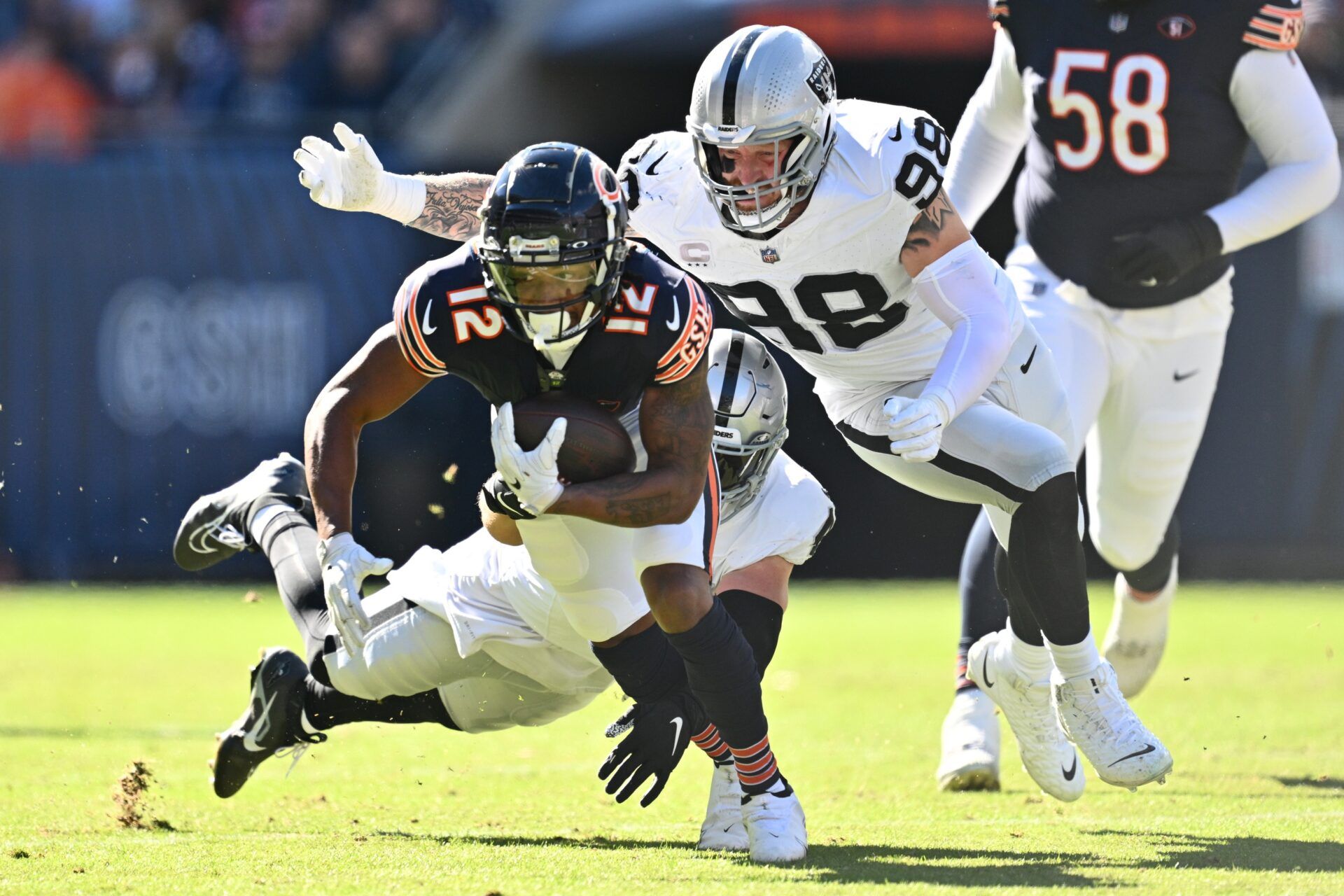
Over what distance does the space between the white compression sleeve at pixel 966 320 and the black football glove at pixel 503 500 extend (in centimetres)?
100

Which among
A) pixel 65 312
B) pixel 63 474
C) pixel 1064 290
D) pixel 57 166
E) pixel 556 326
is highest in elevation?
pixel 556 326

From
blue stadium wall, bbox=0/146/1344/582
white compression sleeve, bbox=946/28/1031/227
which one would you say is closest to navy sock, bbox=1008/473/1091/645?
white compression sleeve, bbox=946/28/1031/227

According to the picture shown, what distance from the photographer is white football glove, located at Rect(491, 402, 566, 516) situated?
359 cm

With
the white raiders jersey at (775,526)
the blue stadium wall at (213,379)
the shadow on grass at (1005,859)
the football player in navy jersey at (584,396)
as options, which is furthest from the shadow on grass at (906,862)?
the blue stadium wall at (213,379)

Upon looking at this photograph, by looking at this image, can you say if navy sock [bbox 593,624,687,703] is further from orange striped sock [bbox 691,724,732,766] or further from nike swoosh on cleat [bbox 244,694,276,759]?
nike swoosh on cleat [bbox 244,694,276,759]

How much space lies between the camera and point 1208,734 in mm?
5711

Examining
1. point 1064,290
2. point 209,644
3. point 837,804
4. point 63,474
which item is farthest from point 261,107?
point 837,804

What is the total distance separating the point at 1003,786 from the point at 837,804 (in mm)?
695

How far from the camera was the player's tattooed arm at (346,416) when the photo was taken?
391cm

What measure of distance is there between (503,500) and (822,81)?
1366 mm

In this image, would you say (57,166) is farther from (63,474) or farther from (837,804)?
(837,804)

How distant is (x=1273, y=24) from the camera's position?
16.7 ft

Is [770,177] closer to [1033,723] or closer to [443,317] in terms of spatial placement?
[443,317]

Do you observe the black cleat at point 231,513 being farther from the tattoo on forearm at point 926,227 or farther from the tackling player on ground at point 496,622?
the tattoo on forearm at point 926,227
